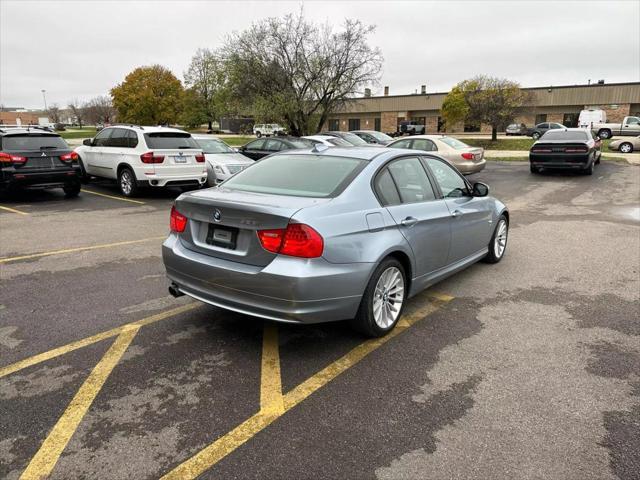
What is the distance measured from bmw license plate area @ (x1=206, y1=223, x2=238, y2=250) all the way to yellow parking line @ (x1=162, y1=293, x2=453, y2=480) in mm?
897

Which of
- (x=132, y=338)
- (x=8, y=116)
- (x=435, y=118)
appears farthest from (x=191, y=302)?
(x=8, y=116)

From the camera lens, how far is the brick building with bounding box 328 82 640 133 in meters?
49.2

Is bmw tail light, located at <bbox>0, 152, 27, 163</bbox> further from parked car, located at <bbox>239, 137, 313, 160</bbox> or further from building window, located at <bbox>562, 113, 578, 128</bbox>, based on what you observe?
building window, located at <bbox>562, 113, 578, 128</bbox>

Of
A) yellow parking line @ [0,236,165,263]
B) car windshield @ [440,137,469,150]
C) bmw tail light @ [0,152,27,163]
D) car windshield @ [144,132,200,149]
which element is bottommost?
yellow parking line @ [0,236,165,263]

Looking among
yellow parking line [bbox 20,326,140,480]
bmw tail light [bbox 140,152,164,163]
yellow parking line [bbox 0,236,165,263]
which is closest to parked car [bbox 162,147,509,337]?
yellow parking line [bbox 20,326,140,480]

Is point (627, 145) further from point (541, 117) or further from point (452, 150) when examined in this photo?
point (541, 117)

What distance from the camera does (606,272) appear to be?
234 inches

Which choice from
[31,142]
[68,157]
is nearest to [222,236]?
[68,157]

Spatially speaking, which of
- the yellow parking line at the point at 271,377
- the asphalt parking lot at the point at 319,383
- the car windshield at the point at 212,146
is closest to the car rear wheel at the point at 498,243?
the asphalt parking lot at the point at 319,383

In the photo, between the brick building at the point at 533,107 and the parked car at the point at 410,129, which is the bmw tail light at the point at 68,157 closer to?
the brick building at the point at 533,107

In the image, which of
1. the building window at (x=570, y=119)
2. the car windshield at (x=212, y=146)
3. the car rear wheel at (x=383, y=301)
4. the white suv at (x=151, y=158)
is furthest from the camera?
the building window at (x=570, y=119)

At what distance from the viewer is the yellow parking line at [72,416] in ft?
8.02

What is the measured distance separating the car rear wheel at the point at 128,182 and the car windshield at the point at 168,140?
0.96 metres

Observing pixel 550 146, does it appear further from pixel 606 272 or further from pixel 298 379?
pixel 298 379
